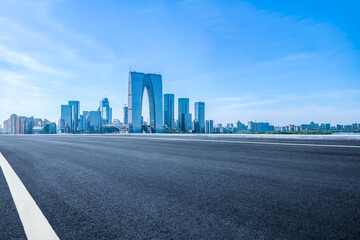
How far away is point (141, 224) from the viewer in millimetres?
2129

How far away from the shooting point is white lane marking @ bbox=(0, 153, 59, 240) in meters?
1.94

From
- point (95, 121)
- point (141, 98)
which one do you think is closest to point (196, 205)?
point (141, 98)

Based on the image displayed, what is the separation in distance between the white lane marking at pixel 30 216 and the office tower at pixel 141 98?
429 feet

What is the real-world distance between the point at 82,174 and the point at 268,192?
344cm

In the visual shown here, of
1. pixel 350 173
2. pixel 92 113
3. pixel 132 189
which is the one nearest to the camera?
pixel 132 189

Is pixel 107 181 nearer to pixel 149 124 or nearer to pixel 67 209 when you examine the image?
pixel 67 209

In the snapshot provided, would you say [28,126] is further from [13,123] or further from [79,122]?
[79,122]

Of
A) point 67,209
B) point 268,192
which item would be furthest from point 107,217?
point 268,192

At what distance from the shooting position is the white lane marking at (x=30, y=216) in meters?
1.94

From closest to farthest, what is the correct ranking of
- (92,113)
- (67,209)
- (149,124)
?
(67,209), (149,124), (92,113)

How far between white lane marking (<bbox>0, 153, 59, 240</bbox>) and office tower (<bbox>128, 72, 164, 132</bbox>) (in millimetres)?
130797

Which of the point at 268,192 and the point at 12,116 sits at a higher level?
the point at 12,116

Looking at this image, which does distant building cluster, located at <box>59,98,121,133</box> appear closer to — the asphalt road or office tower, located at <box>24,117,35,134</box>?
office tower, located at <box>24,117,35,134</box>

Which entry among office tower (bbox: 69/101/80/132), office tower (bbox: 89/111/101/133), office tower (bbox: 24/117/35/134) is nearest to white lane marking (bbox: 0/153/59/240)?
office tower (bbox: 24/117/35/134)
